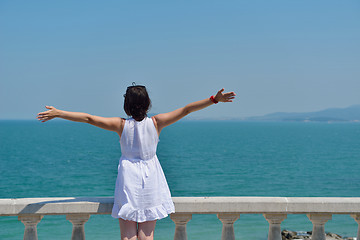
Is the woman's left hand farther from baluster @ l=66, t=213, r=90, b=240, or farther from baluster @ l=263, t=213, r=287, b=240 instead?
baluster @ l=66, t=213, r=90, b=240

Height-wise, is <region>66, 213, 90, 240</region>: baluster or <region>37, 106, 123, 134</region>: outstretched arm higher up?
<region>37, 106, 123, 134</region>: outstretched arm

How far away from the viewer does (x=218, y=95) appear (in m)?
4.27

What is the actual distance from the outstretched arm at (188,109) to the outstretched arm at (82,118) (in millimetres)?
379

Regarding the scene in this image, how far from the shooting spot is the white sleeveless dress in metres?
4.15

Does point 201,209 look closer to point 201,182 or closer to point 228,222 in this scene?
point 228,222

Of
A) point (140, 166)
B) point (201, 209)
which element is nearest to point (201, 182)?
point (201, 209)

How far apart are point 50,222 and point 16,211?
2067cm

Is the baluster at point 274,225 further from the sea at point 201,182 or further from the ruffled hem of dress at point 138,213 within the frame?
the sea at point 201,182

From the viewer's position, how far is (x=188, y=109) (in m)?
4.21

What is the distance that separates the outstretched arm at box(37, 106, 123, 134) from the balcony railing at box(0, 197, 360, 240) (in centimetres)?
86

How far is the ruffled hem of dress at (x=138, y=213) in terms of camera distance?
4.12 meters

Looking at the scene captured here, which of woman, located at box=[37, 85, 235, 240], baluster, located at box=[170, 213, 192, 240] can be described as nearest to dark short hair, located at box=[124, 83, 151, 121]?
woman, located at box=[37, 85, 235, 240]

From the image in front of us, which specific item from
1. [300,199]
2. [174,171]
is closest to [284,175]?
[174,171]

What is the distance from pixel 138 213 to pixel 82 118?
1.00 metres
